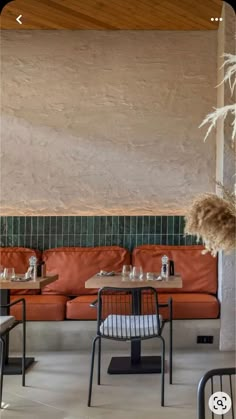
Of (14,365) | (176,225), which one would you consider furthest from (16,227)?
(176,225)

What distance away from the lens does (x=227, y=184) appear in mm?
4543

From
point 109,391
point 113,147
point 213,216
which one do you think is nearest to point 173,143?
point 113,147

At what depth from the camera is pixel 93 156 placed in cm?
529

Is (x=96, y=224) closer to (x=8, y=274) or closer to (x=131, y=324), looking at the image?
(x=8, y=274)

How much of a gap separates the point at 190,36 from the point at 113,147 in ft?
5.46

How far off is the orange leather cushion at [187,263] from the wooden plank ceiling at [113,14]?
2.67m

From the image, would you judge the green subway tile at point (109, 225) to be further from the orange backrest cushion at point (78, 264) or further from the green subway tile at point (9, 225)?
the green subway tile at point (9, 225)

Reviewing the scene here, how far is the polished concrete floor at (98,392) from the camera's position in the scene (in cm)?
292

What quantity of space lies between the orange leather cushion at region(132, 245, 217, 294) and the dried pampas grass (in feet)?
12.9

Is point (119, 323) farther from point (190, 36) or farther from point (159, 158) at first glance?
point (190, 36)

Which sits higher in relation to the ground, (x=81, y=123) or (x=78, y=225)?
(x=81, y=123)

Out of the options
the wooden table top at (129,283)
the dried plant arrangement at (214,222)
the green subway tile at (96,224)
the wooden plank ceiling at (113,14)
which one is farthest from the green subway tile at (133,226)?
the dried plant arrangement at (214,222)

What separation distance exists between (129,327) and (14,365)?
4.24ft

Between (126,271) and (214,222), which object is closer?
(214,222)
